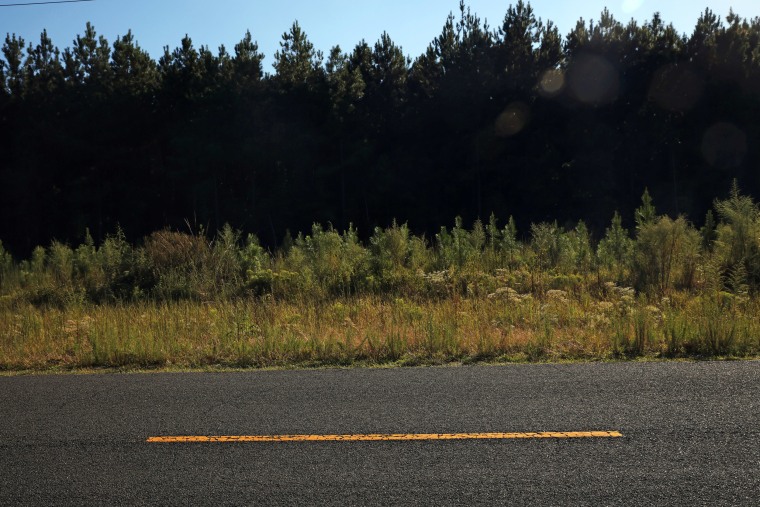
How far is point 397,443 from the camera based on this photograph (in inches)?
208

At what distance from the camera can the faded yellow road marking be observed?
17.5 feet

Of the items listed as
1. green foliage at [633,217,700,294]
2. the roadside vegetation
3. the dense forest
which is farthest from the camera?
the dense forest

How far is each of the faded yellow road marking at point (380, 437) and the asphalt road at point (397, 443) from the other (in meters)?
0.10

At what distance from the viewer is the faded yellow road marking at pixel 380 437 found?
533 cm

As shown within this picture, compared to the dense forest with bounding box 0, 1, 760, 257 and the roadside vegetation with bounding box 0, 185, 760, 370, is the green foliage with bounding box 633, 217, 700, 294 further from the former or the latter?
the dense forest with bounding box 0, 1, 760, 257

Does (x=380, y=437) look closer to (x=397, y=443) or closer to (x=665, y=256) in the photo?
(x=397, y=443)

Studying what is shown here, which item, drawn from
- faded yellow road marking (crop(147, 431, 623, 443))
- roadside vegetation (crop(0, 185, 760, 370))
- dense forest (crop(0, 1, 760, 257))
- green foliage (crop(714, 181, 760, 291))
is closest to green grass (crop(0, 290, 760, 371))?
roadside vegetation (crop(0, 185, 760, 370))

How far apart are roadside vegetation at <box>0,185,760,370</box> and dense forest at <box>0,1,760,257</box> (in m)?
25.0

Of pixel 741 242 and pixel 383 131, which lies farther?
pixel 383 131

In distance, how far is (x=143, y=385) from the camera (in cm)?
761

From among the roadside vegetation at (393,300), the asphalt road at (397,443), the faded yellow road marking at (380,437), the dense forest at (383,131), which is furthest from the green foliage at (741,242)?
the dense forest at (383,131)

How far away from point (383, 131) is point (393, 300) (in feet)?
113

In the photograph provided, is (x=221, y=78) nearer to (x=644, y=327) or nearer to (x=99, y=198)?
(x=99, y=198)

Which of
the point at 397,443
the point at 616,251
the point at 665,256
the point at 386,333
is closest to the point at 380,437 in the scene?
the point at 397,443
